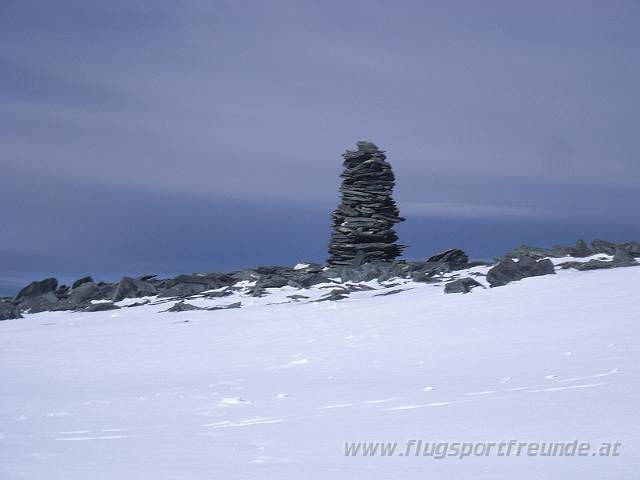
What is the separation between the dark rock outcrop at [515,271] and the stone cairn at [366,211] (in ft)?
23.5

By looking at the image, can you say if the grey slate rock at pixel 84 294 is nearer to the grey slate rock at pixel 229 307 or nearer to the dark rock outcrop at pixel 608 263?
the grey slate rock at pixel 229 307

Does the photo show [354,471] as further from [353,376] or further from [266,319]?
[266,319]

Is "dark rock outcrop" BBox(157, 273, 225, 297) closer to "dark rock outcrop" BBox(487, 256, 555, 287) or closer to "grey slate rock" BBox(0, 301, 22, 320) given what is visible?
"grey slate rock" BBox(0, 301, 22, 320)

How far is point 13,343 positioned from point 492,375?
22.8 ft

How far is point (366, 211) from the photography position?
58.6ft

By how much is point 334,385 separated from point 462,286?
443 centimetres

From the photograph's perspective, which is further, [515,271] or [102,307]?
[102,307]

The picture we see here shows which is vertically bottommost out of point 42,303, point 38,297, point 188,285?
point 42,303

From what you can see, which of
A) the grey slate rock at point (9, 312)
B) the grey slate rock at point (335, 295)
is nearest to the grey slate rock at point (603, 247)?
the grey slate rock at point (335, 295)

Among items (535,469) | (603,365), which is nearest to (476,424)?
(535,469)

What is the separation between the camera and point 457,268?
1259cm

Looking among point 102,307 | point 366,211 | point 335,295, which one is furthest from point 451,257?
point 102,307

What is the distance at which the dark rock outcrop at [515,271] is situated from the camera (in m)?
10.4

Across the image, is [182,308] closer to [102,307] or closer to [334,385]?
[102,307]
